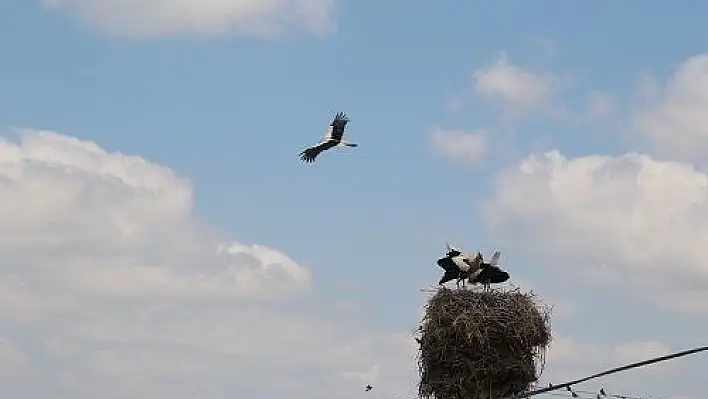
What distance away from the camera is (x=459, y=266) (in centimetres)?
1720

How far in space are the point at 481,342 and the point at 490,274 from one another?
1.13 meters

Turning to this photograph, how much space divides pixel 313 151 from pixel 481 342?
3.57 meters

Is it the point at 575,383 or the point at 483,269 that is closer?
the point at 575,383

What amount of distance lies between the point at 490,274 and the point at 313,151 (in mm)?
2923

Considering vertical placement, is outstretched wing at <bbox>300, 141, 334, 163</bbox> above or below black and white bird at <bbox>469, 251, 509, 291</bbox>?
above

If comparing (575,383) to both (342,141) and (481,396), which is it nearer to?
(481,396)

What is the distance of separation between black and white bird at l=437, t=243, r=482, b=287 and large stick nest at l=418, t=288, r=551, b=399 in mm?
400

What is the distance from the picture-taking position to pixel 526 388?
16.8 m

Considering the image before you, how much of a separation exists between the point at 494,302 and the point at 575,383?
3.35m

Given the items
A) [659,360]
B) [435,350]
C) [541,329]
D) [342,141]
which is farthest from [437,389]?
[659,360]

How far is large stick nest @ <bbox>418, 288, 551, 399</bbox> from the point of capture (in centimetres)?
1642

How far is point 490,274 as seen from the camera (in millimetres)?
17125

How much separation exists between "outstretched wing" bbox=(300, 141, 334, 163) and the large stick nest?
2.58 m

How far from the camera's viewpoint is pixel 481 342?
16.3 metres
